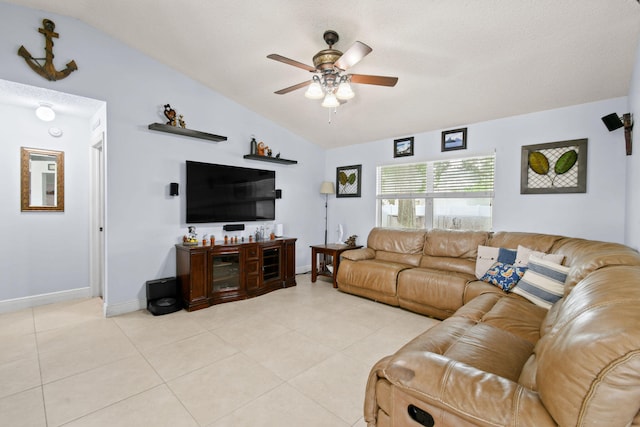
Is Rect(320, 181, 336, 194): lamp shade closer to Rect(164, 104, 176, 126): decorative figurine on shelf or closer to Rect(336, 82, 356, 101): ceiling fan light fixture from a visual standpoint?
Rect(164, 104, 176, 126): decorative figurine on shelf

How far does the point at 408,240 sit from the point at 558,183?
184 cm

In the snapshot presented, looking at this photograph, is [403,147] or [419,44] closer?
[419,44]

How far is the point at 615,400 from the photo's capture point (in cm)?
75

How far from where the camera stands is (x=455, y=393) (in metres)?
1.06

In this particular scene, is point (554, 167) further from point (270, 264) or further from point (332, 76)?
point (270, 264)

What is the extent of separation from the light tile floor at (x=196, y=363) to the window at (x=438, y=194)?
62.5 inches

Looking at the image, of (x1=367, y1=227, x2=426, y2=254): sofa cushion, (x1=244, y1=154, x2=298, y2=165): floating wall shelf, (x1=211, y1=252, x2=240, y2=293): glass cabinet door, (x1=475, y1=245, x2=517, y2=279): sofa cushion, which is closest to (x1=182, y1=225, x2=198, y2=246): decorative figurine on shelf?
(x1=211, y1=252, x2=240, y2=293): glass cabinet door

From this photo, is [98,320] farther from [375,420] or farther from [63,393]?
[375,420]

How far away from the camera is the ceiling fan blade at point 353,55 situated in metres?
2.04

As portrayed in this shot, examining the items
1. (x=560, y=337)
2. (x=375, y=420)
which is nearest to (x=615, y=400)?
(x=560, y=337)

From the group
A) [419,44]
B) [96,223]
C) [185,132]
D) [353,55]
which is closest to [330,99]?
[353,55]

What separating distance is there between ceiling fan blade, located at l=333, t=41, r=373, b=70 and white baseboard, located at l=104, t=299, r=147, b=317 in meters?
3.45

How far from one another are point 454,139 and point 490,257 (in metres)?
1.73

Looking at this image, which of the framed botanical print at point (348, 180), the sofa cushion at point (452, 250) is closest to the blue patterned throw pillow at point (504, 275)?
the sofa cushion at point (452, 250)
